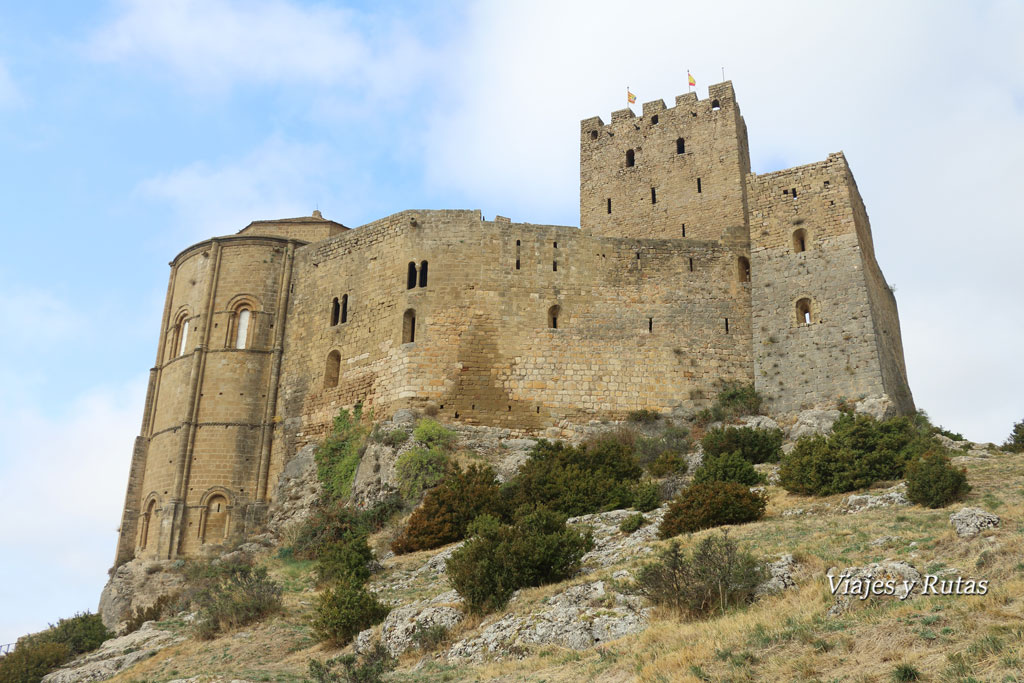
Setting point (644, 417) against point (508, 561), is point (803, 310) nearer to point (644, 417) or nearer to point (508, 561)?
point (644, 417)

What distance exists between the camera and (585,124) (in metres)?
27.0

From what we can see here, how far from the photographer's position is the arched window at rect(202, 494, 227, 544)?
21.4m

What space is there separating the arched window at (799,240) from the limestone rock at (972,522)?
39.4ft

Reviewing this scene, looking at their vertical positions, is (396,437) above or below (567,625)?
above

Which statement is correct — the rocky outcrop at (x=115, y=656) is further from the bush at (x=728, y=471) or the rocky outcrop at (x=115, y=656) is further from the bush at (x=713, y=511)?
the bush at (x=728, y=471)

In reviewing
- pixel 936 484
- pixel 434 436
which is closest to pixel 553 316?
pixel 434 436

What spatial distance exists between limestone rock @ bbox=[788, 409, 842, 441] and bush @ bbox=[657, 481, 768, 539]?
5.39m

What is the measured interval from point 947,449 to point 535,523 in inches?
337

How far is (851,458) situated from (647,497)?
3.41m

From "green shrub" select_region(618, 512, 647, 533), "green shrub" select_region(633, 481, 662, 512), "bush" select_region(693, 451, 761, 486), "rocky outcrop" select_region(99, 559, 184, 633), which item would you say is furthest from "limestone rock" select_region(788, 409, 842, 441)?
"rocky outcrop" select_region(99, 559, 184, 633)

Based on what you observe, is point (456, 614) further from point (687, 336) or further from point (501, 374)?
point (687, 336)

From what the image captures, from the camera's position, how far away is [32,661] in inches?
563

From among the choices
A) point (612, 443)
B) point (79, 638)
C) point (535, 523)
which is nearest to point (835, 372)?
point (612, 443)

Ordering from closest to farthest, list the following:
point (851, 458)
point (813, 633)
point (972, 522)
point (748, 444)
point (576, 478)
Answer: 1. point (813, 633)
2. point (972, 522)
3. point (851, 458)
4. point (576, 478)
5. point (748, 444)
